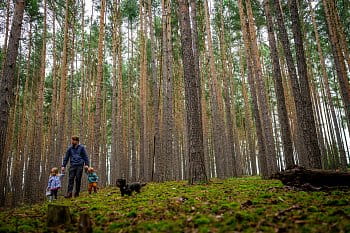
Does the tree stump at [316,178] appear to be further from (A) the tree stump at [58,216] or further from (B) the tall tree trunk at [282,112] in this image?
(A) the tree stump at [58,216]

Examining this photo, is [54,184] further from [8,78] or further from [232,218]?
[232,218]

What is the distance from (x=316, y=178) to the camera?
4.65 metres

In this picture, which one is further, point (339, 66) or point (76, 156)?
point (339, 66)

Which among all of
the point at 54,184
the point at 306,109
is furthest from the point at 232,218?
the point at 54,184

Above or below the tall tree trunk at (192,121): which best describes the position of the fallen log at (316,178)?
below

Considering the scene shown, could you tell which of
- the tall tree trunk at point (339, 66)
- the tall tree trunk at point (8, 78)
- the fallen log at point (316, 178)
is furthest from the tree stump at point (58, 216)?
the tall tree trunk at point (339, 66)

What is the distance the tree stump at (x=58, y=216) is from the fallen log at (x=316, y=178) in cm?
448

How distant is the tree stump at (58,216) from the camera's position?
9.87 ft

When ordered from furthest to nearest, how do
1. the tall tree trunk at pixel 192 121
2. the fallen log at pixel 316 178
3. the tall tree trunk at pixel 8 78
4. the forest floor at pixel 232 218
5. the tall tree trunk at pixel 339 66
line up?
the tall tree trunk at pixel 339 66, the tall tree trunk at pixel 192 121, the tall tree trunk at pixel 8 78, the fallen log at pixel 316 178, the forest floor at pixel 232 218

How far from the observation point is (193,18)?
428 inches

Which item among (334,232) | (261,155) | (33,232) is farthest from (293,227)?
(261,155)

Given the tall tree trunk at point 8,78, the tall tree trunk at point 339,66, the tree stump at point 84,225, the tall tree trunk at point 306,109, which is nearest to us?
the tree stump at point 84,225

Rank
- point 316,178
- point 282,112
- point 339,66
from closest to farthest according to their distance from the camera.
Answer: point 316,178
point 282,112
point 339,66

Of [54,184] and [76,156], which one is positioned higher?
[76,156]
